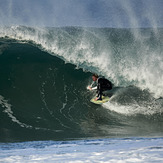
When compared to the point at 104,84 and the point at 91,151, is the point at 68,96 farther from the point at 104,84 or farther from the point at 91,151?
the point at 91,151

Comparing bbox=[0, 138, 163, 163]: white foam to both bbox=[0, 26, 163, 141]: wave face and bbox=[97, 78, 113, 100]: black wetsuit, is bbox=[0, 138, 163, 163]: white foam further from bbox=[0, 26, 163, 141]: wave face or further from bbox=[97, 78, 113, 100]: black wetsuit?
bbox=[97, 78, 113, 100]: black wetsuit

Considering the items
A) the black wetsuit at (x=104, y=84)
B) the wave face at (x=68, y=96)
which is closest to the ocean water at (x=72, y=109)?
the wave face at (x=68, y=96)

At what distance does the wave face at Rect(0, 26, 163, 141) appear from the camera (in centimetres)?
715

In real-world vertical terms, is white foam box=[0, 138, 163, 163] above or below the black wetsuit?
below

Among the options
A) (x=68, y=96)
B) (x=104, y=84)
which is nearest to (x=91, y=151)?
(x=104, y=84)

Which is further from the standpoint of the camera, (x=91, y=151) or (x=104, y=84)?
(x=104, y=84)

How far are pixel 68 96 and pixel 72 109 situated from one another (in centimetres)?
111

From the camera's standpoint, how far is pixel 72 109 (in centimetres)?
891

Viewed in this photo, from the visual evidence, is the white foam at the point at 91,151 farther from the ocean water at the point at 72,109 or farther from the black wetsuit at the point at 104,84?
the black wetsuit at the point at 104,84

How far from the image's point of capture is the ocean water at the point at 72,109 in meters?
5.16

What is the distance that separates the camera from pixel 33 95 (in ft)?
32.2

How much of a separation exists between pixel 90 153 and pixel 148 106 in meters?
4.22

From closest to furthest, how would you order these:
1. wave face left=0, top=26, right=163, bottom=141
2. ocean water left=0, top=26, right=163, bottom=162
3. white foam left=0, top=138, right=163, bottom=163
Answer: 1. white foam left=0, top=138, right=163, bottom=163
2. ocean water left=0, top=26, right=163, bottom=162
3. wave face left=0, top=26, right=163, bottom=141

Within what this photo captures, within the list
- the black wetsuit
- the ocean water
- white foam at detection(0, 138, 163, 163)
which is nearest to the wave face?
the ocean water
